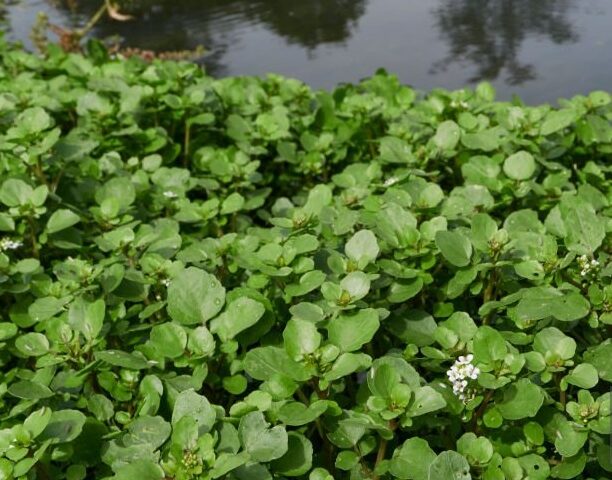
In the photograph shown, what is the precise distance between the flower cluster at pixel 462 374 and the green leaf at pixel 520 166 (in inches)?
26.7

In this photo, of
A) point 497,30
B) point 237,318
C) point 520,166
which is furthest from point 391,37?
point 237,318

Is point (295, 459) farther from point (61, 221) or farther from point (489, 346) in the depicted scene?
Result: point (61, 221)

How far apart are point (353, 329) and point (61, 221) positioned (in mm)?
763

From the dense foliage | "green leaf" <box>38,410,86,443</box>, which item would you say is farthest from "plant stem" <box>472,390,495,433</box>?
"green leaf" <box>38,410,86,443</box>

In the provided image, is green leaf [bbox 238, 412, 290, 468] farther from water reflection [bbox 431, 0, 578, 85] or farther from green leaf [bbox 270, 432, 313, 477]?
water reflection [bbox 431, 0, 578, 85]

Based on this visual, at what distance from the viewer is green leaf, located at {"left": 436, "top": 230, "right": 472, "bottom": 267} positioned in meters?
1.25

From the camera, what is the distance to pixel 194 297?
1226mm

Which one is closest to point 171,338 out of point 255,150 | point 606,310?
point 606,310

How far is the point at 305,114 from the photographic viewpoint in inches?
93.1

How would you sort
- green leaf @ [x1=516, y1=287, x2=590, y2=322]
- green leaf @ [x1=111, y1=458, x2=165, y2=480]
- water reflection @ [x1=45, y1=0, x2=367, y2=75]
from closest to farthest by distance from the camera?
1. green leaf @ [x1=111, y1=458, x2=165, y2=480]
2. green leaf @ [x1=516, y1=287, x2=590, y2=322]
3. water reflection @ [x1=45, y1=0, x2=367, y2=75]

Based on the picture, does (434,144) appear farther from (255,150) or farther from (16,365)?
(16,365)

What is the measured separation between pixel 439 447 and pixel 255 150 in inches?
41.5

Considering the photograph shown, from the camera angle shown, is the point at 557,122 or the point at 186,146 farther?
the point at 186,146

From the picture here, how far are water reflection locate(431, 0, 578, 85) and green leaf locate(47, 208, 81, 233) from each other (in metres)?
3.25
